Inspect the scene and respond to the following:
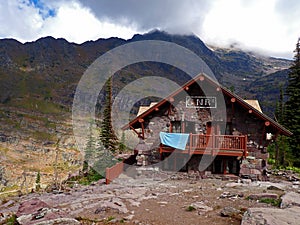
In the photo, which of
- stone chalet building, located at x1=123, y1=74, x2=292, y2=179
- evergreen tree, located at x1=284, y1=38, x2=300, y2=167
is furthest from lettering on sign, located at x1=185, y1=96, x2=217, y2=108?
evergreen tree, located at x1=284, y1=38, x2=300, y2=167

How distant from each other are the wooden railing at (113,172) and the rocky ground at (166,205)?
1.76ft

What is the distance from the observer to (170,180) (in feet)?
66.8

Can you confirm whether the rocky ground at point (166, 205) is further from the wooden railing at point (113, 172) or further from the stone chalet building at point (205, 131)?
the stone chalet building at point (205, 131)

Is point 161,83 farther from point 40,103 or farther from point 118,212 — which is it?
point 118,212

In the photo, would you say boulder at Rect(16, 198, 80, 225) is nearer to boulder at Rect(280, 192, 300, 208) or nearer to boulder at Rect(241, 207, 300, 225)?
boulder at Rect(241, 207, 300, 225)

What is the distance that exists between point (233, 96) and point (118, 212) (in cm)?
1249

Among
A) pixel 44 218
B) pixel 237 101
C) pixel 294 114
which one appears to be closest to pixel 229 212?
pixel 44 218

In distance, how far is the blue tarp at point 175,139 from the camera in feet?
67.6

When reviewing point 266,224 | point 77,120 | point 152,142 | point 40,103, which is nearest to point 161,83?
point 77,120

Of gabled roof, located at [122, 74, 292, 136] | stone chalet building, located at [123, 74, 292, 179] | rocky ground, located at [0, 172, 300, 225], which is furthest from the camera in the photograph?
stone chalet building, located at [123, 74, 292, 179]

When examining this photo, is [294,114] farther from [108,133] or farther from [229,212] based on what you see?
[229,212]

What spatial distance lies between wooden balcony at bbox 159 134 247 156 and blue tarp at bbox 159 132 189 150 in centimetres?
44

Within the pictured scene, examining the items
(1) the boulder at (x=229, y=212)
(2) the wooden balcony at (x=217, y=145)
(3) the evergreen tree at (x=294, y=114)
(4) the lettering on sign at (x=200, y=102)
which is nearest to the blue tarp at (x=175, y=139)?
(2) the wooden balcony at (x=217, y=145)

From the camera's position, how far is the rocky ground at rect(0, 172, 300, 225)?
10085 millimetres
